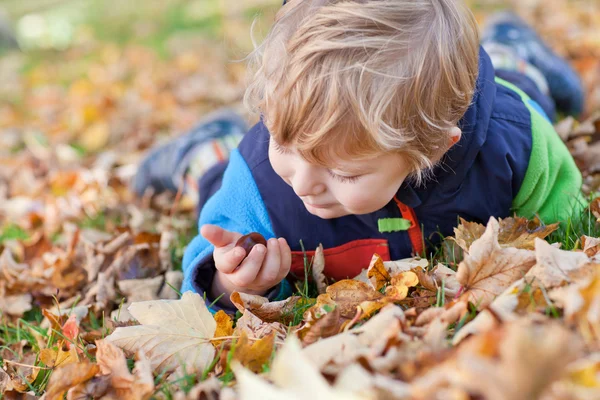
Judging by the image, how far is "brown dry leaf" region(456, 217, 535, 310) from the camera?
158cm

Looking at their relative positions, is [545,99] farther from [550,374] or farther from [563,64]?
[550,374]

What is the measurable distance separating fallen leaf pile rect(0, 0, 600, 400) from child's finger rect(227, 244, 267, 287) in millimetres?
64

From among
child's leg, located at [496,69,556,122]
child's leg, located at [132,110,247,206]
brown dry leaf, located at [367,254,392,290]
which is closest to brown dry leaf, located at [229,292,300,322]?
brown dry leaf, located at [367,254,392,290]

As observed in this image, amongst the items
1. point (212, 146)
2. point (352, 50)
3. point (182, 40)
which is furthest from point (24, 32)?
point (352, 50)

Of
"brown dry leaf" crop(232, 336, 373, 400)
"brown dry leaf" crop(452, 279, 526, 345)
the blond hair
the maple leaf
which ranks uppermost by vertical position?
the blond hair

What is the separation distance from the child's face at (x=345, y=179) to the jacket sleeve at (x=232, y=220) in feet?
1.26

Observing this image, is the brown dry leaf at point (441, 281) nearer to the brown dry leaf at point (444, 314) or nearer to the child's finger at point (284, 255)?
the brown dry leaf at point (444, 314)

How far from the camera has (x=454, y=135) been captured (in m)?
1.85

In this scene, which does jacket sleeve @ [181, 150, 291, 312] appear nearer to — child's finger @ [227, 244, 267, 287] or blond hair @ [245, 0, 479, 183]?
child's finger @ [227, 244, 267, 287]

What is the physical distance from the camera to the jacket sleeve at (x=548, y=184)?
216cm

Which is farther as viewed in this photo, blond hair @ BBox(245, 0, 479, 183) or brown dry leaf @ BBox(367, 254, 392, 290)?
brown dry leaf @ BBox(367, 254, 392, 290)

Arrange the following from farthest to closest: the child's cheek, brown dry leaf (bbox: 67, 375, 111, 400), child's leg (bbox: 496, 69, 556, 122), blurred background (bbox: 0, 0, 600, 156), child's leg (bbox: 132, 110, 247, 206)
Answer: blurred background (bbox: 0, 0, 600, 156) < child's leg (bbox: 132, 110, 247, 206) < child's leg (bbox: 496, 69, 556, 122) < the child's cheek < brown dry leaf (bbox: 67, 375, 111, 400)

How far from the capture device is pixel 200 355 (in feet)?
5.38

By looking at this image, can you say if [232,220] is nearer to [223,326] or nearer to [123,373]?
[223,326]
